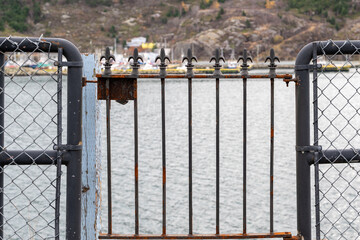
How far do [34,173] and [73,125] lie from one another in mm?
22792

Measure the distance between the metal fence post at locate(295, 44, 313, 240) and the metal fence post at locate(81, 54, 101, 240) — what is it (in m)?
1.36

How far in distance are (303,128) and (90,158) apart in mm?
1459

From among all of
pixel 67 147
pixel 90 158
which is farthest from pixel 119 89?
pixel 67 147

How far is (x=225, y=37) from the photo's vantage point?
556 feet

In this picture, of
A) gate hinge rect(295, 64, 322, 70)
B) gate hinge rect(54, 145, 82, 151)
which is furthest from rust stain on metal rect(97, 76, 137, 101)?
gate hinge rect(295, 64, 322, 70)

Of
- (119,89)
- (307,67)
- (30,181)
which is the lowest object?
(30,181)

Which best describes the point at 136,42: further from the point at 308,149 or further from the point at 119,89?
the point at 308,149

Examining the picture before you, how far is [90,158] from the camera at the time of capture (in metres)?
3.73

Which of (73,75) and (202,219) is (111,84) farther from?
(202,219)

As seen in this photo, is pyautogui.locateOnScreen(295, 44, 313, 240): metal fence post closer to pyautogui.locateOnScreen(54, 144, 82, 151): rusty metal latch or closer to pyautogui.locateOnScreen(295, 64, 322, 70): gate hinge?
pyautogui.locateOnScreen(295, 64, 322, 70): gate hinge

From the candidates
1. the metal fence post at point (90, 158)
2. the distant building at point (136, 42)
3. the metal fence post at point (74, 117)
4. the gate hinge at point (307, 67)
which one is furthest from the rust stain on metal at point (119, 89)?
the distant building at point (136, 42)

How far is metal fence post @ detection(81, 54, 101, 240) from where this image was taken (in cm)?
367

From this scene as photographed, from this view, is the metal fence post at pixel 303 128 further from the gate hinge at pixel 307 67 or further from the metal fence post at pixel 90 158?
the metal fence post at pixel 90 158

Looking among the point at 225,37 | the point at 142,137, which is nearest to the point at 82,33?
the point at 225,37
